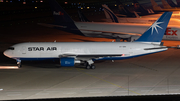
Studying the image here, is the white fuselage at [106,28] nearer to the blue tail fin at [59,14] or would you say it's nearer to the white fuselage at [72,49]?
the blue tail fin at [59,14]

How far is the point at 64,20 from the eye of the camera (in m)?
55.5

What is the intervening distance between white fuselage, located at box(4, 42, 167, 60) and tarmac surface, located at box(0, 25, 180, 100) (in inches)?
75.1

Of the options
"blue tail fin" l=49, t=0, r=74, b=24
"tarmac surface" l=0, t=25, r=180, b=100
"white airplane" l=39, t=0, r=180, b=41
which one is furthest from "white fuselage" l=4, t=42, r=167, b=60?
"blue tail fin" l=49, t=0, r=74, b=24

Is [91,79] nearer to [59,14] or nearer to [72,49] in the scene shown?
[72,49]

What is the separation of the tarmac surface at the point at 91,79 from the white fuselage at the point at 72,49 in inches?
75.1

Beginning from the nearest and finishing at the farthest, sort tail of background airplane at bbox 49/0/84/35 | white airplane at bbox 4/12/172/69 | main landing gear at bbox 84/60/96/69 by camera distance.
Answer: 1. main landing gear at bbox 84/60/96/69
2. white airplane at bbox 4/12/172/69
3. tail of background airplane at bbox 49/0/84/35

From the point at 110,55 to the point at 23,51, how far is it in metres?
12.1

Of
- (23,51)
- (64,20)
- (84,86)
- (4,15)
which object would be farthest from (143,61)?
(4,15)

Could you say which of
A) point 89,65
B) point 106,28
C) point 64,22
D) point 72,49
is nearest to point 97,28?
point 106,28

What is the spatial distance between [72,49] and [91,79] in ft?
23.6

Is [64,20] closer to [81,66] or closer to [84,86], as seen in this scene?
[81,66]

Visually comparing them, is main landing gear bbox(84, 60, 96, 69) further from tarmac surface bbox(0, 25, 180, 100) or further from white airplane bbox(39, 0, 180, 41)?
white airplane bbox(39, 0, 180, 41)

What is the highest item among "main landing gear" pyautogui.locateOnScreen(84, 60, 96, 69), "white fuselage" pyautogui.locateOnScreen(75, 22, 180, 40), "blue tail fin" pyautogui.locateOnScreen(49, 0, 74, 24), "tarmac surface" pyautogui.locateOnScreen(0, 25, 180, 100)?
"blue tail fin" pyautogui.locateOnScreen(49, 0, 74, 24)

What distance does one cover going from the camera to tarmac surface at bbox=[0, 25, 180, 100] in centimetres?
2284
